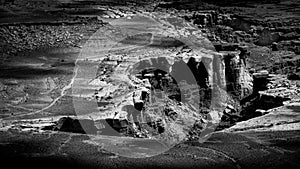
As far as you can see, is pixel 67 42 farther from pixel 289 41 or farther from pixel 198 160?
pixel 198 160

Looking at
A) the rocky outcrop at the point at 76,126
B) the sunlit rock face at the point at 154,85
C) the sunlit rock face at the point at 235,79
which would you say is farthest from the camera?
the sunlit rock face at the point at 235,79

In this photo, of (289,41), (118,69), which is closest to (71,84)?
(118,69)

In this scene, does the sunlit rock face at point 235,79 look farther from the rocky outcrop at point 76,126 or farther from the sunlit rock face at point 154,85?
the rocky outcrop at point 76,126

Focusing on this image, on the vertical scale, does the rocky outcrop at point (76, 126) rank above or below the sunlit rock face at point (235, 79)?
above

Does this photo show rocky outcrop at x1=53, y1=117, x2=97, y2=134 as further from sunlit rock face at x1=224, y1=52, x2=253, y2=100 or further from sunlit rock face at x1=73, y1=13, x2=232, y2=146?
sunlit rock face at x1=224, y1=52, x2=253, y2=100

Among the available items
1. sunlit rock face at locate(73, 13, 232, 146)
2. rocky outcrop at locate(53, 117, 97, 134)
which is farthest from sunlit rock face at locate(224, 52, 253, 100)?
rocky outcrop at locate(53, 117, 97, 134)

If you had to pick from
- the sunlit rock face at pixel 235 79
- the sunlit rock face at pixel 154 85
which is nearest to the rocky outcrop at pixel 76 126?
the sunlit rock face at pixel 154 85

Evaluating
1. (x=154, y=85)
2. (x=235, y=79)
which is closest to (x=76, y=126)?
(x=154, y=85)

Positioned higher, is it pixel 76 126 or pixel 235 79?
pixel 76 126

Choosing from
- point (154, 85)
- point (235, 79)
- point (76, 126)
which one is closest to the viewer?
point (76, 126)

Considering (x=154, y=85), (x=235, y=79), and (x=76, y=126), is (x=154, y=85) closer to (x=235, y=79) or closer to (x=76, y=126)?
(x=235, y=79)

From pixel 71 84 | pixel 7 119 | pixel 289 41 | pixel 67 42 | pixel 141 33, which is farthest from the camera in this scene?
pixel 289 41
